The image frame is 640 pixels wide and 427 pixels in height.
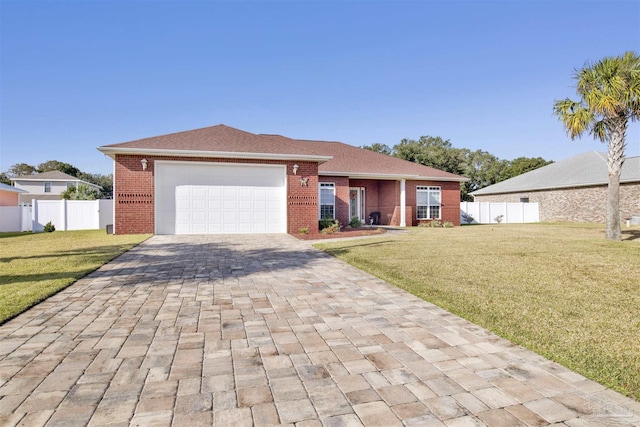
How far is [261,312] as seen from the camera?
392cm

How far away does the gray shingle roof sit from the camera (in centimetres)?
2200

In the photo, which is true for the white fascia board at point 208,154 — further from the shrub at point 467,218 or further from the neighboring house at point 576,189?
the neighboring house at point 576,189

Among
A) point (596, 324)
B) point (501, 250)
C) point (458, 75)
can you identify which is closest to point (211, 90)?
point (458, 75)

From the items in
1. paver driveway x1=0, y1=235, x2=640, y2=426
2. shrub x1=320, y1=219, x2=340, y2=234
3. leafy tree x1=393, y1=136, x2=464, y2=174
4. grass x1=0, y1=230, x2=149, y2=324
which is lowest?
paver driveway x1=0, y1=235, x2=640, y2=426

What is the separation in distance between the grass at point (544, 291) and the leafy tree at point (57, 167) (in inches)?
2333

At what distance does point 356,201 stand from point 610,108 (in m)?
12.0

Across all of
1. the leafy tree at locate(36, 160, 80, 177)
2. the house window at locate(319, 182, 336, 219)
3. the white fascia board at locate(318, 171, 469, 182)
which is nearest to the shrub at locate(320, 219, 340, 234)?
the house window at locate(319, 182, 336, 219)

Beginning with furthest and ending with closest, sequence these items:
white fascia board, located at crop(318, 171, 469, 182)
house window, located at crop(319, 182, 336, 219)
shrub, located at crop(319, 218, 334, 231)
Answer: white fascia board, located at crop(318, 171, 469, 182) → house window, located at crop(319, 182, 336, 219) → shrub, located at crop(319, 218, 334, 231)

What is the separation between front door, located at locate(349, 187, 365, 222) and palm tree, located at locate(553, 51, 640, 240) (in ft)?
33.8

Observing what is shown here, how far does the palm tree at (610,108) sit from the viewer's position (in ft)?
37.1

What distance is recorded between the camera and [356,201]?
20.0m

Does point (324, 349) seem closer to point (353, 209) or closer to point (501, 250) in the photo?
point (501, 250)

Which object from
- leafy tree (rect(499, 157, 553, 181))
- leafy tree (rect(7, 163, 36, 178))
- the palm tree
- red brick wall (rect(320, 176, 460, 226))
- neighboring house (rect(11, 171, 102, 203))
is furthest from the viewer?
leafy tree (rect(7, 163, 36, 178))

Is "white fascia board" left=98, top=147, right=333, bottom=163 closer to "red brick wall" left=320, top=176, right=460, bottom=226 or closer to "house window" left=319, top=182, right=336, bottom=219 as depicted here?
"house window" left=319, top=182, right=336, bottom=219
